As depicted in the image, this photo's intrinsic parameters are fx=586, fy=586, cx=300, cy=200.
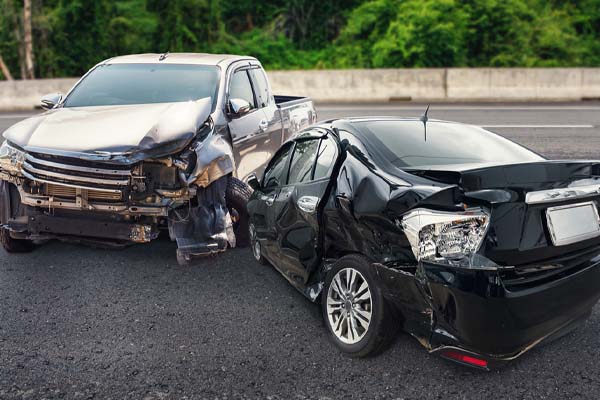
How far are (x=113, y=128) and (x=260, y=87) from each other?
2897 millimetres

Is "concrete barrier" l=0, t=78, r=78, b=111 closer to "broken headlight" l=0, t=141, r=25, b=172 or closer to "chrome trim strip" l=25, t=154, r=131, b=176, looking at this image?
"broken headlight" l=0, t=141, r=25, b=172

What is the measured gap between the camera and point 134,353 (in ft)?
12.5

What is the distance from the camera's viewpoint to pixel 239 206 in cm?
602

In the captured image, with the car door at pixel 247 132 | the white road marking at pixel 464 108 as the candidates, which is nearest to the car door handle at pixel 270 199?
the car door at pixel 247 132

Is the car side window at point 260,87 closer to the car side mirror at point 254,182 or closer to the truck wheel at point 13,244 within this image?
the car side mirror at point 254,182

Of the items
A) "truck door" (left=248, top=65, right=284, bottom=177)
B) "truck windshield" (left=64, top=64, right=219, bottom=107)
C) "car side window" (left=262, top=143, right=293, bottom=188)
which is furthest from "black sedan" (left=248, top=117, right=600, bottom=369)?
"truck door" (left=248, top=65, right=284, bottom=177)

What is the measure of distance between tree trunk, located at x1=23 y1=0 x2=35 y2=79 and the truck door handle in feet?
81.0

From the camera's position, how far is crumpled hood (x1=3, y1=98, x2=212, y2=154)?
5.14 m

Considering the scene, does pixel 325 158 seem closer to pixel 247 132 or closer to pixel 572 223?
pixel 572 223

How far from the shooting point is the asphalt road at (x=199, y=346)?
3.37m

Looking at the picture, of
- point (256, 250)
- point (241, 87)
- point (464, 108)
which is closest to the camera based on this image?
point (256, 250)

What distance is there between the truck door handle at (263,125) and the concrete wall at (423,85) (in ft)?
41.7

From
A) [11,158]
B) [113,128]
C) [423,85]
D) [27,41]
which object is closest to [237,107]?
[113,128]

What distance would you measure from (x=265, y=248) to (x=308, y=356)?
1.51 meters
